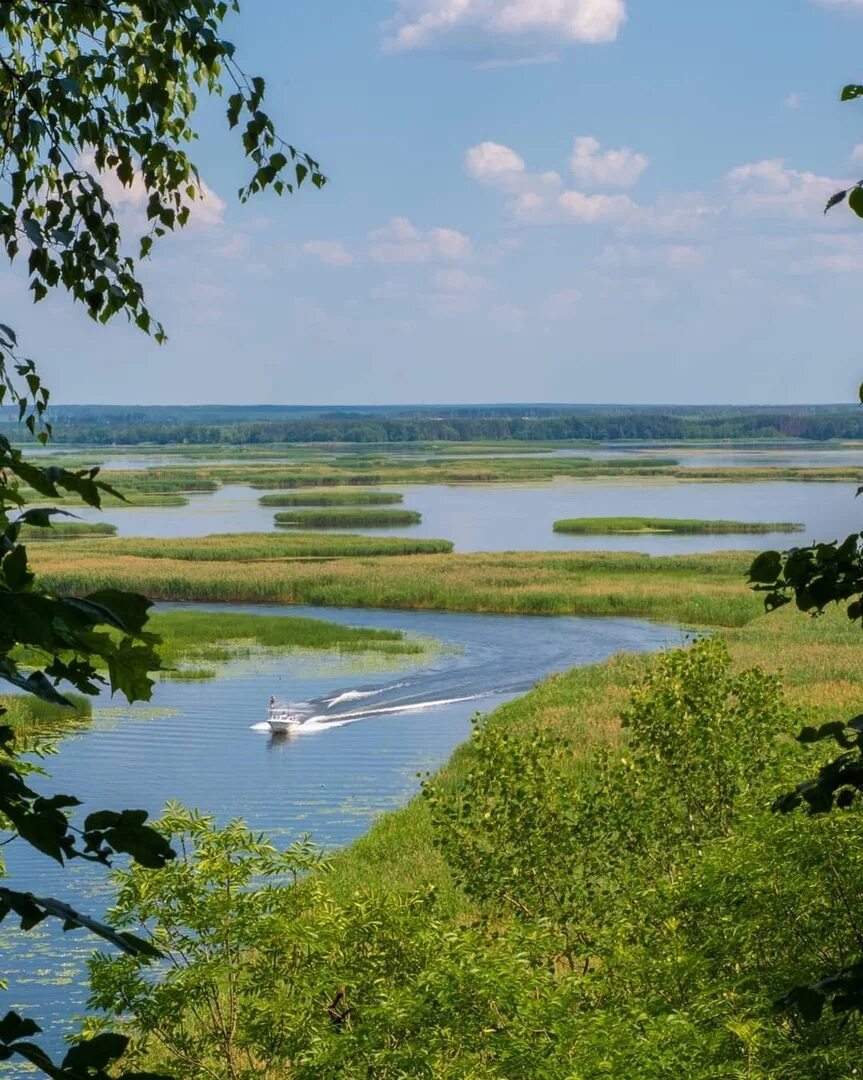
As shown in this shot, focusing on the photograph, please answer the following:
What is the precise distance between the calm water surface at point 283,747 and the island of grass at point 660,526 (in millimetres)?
37018

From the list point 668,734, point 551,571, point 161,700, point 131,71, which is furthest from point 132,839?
point 551,571

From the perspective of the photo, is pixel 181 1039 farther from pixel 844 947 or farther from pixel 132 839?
pixel 132 839

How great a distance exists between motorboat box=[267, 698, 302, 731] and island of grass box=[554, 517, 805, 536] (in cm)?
5366

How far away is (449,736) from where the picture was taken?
35.0 metres

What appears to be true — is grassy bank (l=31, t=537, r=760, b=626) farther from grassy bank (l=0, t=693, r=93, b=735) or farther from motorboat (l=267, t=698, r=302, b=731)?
motorboat (l=267, t=698, r=302, b=731)

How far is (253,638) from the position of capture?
4934cm

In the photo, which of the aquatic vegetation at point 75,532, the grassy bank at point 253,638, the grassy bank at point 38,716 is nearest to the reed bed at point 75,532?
the aquatic vegetation at point 75,532

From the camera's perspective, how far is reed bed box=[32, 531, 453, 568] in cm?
6912

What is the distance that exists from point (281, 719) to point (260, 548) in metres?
36.9

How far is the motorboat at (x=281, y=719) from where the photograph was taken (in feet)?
114

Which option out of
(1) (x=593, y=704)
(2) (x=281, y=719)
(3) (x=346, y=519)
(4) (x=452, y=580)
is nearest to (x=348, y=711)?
(2) (x=281, y=719)

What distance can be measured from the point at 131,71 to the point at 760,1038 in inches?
247

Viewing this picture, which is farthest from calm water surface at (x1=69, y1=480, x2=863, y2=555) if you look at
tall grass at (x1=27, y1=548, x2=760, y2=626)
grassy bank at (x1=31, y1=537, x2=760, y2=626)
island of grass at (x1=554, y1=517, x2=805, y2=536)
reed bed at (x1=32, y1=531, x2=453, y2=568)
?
tall grass at (x1=27, y1=548, x2=760, y2=626)

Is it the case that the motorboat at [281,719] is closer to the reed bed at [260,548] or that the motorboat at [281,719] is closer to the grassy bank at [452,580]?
the grassy bank at [452,580]
